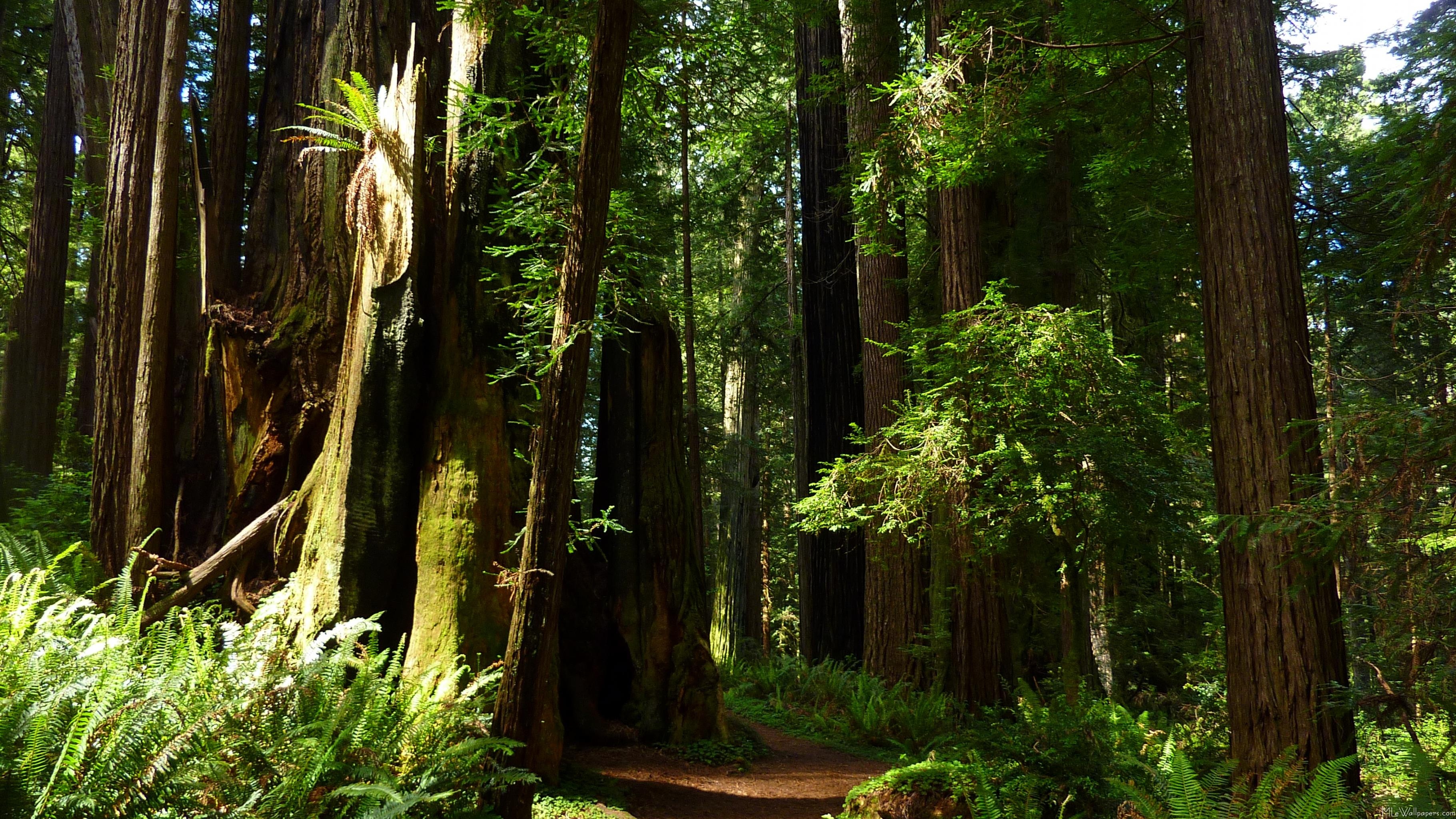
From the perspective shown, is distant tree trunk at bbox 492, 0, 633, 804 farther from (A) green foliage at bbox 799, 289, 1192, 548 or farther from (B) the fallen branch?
(B) the fallen branch

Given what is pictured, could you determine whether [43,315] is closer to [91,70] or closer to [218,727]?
[91,70]

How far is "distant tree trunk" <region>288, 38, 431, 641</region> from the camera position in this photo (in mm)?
5652

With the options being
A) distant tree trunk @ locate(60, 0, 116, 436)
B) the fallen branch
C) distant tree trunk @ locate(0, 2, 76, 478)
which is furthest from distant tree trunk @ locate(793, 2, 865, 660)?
distant tree trunk @ locate(0, 2, 76, 478)

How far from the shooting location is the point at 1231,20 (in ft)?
18.0

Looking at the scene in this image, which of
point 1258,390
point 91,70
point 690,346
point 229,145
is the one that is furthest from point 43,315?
point 1258,390

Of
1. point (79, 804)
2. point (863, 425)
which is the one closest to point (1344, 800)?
point (79, 804)

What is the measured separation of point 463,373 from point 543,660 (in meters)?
2.57

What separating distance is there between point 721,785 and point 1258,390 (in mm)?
4879

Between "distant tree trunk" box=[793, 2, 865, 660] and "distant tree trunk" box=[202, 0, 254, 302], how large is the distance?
712cm

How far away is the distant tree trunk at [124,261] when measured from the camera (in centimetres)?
746

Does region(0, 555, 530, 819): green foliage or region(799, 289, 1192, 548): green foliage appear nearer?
region(0, 555, 530, 819): green foliage

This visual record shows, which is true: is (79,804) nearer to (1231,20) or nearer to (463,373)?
(463,373)

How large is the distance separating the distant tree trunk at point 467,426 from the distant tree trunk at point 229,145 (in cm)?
308

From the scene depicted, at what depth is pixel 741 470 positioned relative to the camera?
1590cm
